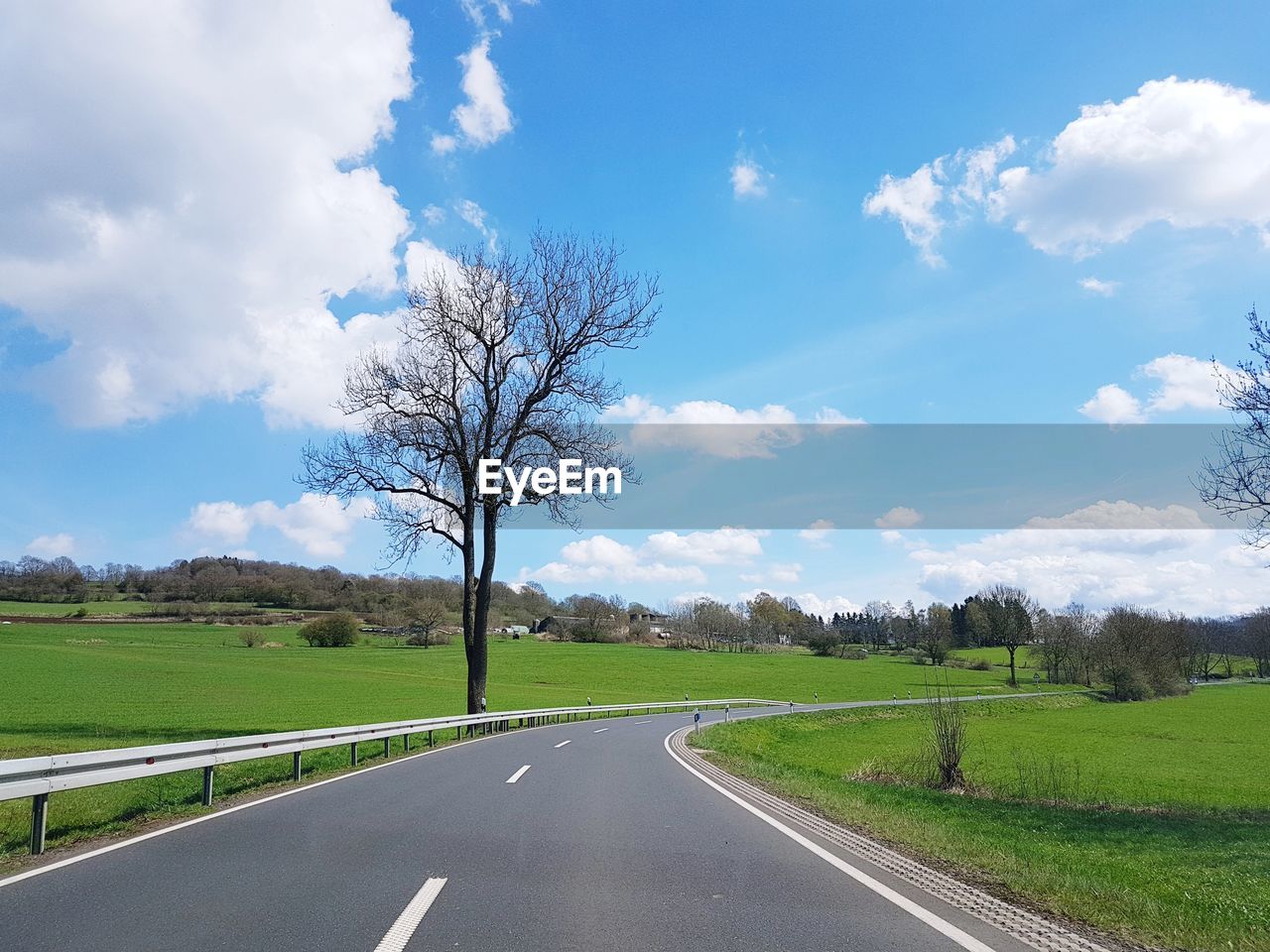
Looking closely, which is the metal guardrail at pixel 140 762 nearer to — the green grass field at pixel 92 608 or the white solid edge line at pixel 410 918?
the white solid edge line at pixel 410 918

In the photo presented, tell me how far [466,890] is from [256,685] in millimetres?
51640

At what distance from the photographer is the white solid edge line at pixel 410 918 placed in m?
5.09

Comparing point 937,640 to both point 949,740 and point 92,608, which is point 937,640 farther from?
point 92,608

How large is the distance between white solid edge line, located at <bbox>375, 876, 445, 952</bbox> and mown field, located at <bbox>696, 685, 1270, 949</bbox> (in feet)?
15.5

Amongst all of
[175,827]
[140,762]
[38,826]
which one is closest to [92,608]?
[140,762]

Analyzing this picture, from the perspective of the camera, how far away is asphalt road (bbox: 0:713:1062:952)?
5320 mm

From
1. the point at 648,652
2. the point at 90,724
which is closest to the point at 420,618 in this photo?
the point at 648,652

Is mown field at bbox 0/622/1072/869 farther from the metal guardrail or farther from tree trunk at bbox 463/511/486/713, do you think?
tree trunk at bbox 463/511/486/713

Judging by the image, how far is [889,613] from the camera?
173 meters

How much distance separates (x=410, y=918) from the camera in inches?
222

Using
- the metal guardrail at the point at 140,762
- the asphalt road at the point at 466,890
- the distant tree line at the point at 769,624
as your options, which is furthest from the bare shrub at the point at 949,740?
the distant tree line at the point at 769,624

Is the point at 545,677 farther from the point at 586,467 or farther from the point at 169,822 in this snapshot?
the point at 169,822

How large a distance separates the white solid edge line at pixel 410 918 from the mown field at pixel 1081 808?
15.5 ft

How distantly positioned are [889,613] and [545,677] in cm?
11009
